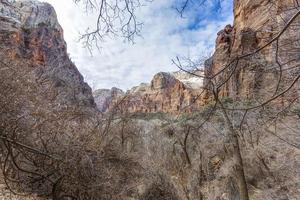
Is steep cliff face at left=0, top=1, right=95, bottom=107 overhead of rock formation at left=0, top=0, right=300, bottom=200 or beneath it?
overhead

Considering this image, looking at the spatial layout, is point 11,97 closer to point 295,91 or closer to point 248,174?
point 295,91

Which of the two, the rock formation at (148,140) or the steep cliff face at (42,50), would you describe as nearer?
the rock formation at (148,140)

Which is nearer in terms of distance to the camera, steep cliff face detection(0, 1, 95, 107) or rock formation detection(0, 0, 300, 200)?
rock formation detection(0, 0, 300, 200)

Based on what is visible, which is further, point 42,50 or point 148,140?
point 42,50

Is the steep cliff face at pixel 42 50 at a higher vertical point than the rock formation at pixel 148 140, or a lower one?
higher

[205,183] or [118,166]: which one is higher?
[118,166]

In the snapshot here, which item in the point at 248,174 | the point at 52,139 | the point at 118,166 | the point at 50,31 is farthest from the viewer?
the point at 50,31

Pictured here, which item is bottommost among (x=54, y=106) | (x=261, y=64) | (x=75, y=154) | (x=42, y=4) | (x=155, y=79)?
(x=75, y=154)

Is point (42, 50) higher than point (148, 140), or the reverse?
point (42, 50)

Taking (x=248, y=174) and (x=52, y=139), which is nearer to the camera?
(x=52, y=139)

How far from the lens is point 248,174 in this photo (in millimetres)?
14492

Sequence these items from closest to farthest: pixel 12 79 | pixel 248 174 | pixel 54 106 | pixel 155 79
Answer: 1. pixel 12 79
2. pixel 54 106
3. pixel 248 174
4. pixel 155 79

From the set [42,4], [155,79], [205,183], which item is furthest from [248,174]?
[155,79]

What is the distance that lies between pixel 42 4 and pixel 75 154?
183 ft
